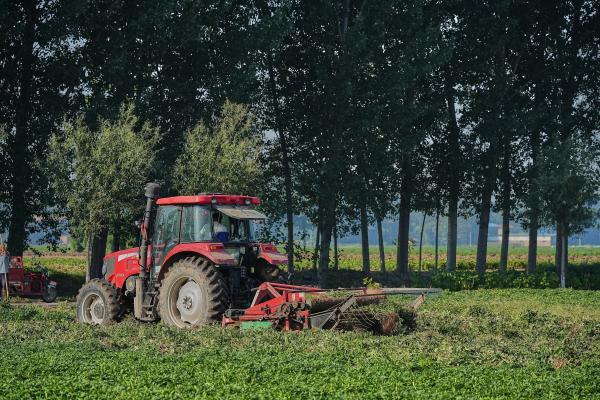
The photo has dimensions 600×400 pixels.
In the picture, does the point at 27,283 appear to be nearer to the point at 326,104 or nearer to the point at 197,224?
the point at 197,224

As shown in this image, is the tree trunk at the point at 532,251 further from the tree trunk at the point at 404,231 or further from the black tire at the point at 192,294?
the black tire at the point at 192,294

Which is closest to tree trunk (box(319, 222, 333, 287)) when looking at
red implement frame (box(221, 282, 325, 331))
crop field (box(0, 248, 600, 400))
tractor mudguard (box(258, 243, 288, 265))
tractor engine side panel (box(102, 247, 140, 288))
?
crop field (box(0, 248, 600, 400))

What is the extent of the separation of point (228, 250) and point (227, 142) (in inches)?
587

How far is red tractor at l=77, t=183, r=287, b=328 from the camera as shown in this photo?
1897 cm

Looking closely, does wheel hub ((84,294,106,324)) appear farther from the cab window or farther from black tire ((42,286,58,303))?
black tire ((42,286,58,303))

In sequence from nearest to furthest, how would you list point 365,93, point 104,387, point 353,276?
point 104,387 → point 365,93 → point 353,276

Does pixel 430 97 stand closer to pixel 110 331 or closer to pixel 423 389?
pixel 110 331

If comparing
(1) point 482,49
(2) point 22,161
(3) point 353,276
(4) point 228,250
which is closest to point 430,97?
(1) point 482,49

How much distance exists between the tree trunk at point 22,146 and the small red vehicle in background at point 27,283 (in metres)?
1.75

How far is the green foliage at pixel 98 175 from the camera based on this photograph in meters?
30.6

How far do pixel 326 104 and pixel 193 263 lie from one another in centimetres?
2333

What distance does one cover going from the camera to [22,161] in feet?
111

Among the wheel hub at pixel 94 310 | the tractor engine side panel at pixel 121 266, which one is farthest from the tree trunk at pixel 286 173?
the wheel hub at pixel 94 310

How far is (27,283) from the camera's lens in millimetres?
32250
